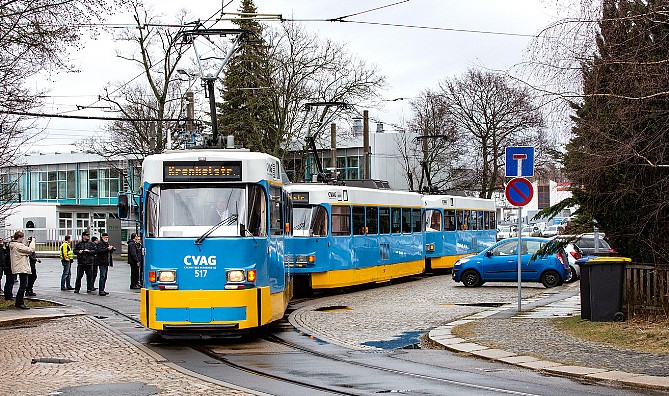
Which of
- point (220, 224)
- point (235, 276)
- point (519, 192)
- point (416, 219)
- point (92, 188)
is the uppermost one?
point (92, 188)

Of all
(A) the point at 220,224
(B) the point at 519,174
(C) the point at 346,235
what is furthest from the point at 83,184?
(A) the point at 220,224

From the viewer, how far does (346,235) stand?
27.8m

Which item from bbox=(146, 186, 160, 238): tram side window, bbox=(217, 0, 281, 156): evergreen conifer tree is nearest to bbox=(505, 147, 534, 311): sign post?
bbox=(146, 186, 160, 238): tram side window

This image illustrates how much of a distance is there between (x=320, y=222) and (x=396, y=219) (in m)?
6.52

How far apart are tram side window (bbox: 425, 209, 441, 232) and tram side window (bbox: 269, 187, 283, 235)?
768 inches

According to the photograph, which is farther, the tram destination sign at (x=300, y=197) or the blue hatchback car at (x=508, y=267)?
the blue hatchback car at (x=508, y=267)

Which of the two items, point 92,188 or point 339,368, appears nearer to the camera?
point 339,368

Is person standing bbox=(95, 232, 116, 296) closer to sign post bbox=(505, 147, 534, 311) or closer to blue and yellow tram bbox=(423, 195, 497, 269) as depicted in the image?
blue and yellow tram bbox=(423, 195, 497, 269)

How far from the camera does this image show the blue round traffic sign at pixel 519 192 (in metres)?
19.9

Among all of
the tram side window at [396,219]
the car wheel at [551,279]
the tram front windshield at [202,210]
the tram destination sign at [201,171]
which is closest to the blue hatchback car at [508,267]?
the car wheel at [551,279]

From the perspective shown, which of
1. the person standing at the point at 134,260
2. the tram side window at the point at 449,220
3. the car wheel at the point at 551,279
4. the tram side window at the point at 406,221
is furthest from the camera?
the tram side window at the point at 449,220

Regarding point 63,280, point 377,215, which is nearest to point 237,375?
point 377,215

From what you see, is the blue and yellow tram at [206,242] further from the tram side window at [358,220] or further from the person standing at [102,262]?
the person standing at [102,262]

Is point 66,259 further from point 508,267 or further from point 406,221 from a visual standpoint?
point 508,267
